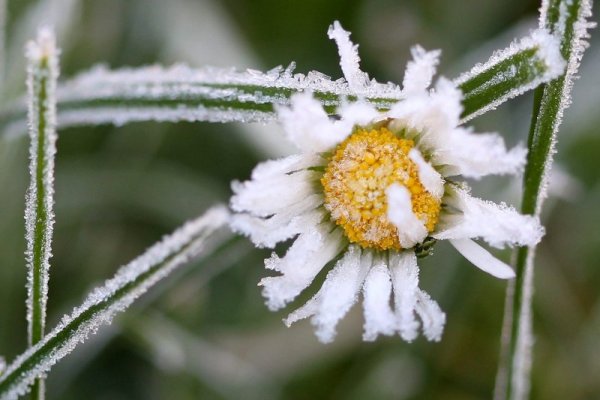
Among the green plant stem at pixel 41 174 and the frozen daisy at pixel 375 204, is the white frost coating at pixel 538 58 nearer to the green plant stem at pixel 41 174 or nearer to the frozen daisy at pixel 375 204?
the frozen daisy at pixel 375 204

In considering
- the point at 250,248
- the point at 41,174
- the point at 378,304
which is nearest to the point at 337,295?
the point at 378,304

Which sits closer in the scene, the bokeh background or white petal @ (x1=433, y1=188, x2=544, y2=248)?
white petal @ (x1=433, y1=188, x2=544, y2=248)

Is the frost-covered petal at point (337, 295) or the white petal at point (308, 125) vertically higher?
the white petal at point (308, 125)

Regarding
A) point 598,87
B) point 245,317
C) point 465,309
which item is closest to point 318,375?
point 245,317

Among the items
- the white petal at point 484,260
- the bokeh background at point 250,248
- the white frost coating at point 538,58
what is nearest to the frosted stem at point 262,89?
the white frost coating at point 538,58

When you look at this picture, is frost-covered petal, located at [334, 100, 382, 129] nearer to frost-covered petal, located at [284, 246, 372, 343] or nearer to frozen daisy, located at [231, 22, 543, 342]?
frozen daisy, located at [231, 22, 543, 342]

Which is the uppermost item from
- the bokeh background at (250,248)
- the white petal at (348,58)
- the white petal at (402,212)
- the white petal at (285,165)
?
the bokeh background at (250,248)

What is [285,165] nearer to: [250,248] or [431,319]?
[431,319]

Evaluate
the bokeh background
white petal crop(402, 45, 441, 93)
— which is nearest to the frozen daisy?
white petal crop(402, 45, 441, 93)
